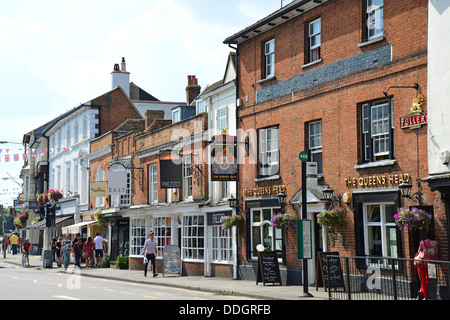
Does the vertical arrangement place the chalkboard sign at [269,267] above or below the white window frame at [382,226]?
below

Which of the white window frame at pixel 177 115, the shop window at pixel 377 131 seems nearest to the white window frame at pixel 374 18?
the shop window at pixel 377 131

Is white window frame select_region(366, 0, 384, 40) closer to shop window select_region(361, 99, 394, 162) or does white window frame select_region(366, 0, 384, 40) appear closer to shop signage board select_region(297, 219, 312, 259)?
shop window select_region(361, 99, 394, 162)

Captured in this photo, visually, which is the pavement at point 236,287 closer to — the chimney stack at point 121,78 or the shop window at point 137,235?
the shop window at point 137,235

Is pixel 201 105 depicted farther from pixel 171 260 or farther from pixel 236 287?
pixel 236 287

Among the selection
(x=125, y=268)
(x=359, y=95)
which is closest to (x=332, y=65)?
(x=359, y=95)

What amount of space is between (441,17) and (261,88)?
8.69 meters

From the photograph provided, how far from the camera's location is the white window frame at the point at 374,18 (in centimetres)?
1872

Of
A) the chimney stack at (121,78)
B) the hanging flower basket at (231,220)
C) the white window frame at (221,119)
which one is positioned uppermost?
the chimney stack at (121,78)

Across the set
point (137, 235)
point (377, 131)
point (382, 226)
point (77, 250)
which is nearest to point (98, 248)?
point (77, 250)

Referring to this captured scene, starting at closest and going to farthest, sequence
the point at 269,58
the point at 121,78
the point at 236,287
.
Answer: the point at 236,287 < the point at 269,58 < the point at 121,78

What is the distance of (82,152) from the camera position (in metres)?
45.0

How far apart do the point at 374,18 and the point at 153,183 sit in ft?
55.5

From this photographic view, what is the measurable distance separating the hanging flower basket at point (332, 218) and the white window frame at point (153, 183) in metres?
14.3

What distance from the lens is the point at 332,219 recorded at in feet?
64.1
